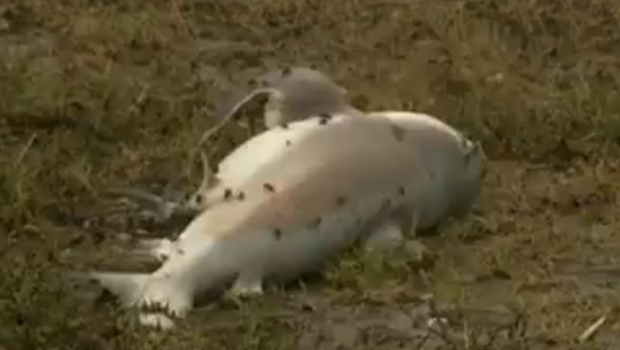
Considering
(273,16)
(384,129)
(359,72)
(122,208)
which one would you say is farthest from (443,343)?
(273,16)

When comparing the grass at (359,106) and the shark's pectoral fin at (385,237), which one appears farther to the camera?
the shark's pectoral fin at (385,237)

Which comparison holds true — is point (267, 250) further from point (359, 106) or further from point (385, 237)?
point (359, 106)

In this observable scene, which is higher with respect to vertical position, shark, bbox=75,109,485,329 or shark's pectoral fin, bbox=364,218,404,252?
shark, bbox=75,109,485,329

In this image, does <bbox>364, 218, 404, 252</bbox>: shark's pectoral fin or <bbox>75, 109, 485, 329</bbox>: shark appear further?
<bbox>364, 218, 404, 252</bbox>: shark's pectoral fin

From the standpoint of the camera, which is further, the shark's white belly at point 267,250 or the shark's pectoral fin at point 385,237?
the shark's pectoral fin at point 385,237

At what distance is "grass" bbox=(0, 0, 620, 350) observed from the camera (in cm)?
395

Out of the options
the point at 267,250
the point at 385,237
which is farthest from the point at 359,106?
the point at 267,250

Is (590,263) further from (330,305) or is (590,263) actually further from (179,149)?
(179,149)

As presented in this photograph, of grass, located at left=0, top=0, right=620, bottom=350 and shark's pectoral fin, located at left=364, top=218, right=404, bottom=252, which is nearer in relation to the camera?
grass, located at left=0, top=0, right=620, bottom=350

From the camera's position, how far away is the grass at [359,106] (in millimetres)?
3945

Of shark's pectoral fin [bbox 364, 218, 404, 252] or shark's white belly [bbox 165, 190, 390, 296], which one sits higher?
shark's white belly [bbox 165, 190, 390, 296]

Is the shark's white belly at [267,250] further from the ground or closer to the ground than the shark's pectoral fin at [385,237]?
further from the ground

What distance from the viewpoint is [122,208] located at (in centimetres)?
492

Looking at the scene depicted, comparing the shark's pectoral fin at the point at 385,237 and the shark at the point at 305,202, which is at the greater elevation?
the shark at the point at 305,202
